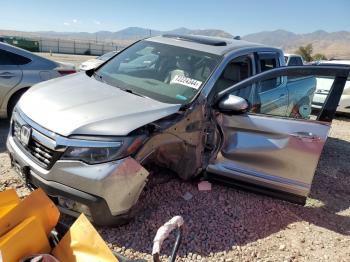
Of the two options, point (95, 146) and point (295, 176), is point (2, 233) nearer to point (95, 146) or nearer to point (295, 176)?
point (95, 146)

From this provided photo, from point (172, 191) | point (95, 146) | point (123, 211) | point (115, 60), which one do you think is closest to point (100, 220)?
point (123, 211)

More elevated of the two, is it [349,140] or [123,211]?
[123,211]

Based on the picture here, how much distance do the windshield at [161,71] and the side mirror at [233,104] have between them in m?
0.30

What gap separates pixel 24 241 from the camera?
2100 millimetres

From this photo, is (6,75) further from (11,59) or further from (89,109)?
(89,109)

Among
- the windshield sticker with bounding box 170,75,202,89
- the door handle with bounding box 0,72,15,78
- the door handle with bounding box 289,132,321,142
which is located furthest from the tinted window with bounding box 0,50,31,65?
the door handle with bounding box 289,132,321,142

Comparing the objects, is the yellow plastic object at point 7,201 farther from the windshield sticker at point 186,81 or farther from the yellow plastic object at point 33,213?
the windshield sticker at point 186,81

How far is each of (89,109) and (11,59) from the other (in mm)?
3555

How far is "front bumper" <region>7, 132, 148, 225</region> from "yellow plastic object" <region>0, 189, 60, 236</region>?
43 cm

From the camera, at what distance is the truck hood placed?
294 cm

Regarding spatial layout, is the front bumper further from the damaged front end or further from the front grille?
the damaged front end

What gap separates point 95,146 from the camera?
2871 mm

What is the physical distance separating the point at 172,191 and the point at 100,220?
3.59ft

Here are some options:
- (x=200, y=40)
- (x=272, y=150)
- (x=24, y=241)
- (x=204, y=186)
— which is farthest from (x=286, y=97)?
(x=24, y=241)
